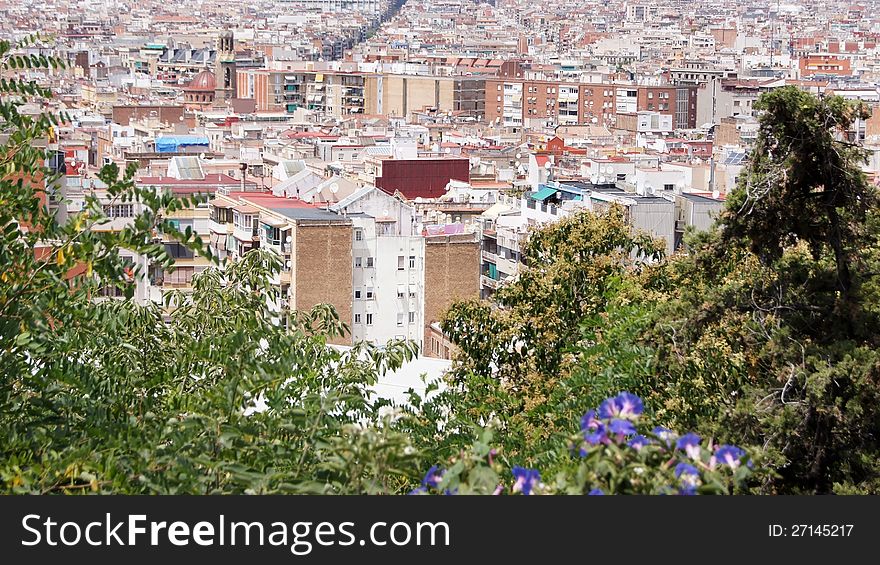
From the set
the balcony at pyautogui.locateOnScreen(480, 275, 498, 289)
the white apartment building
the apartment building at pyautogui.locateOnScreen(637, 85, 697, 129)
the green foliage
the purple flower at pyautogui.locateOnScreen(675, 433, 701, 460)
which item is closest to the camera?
the purple flower at pyautogui.locateOnScreen(675, 433, 701, 460)

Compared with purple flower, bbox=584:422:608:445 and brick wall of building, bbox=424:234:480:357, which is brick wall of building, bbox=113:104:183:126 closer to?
brick wall of building, bbox=424:234:480:357

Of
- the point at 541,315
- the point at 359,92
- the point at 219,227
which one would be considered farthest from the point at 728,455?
the point at 359,92

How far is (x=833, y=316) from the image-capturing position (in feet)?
26.0

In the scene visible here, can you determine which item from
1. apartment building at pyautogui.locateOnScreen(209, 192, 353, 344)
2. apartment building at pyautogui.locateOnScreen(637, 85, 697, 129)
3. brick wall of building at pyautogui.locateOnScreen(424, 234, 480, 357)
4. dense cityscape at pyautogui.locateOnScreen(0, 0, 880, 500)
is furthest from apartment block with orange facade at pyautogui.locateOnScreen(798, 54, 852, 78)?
apartment building at pyautogui.locateOnScreen(209, 192, 353, 344)

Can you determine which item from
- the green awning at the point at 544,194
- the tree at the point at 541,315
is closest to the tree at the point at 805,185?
the tree at the point at 541,315

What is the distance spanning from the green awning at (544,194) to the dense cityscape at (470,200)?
107 millimetres

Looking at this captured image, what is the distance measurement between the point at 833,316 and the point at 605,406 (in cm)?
430

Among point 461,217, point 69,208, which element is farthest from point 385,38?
point 69,208

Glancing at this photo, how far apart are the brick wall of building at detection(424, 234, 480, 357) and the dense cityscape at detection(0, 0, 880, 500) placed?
5 cm

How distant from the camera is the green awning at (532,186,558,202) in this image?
34.2m

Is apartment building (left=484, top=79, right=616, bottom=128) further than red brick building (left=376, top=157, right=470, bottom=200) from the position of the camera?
Yes

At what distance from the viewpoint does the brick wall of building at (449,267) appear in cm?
3022

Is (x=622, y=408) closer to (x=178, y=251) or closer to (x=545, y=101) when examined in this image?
(x=178, y=251)
